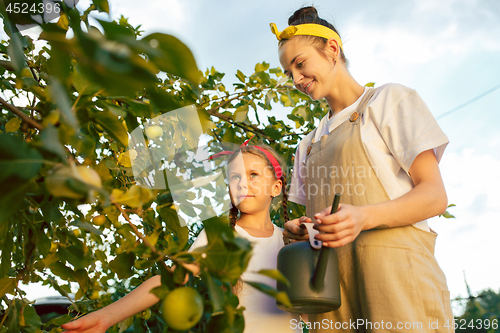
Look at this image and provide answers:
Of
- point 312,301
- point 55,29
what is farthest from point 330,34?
point 55,29

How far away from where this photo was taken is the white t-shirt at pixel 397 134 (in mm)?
880

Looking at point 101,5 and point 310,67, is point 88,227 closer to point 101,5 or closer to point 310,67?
point 101,5

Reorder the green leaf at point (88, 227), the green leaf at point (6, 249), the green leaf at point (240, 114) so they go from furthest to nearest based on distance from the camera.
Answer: the green leaf at point (240, 114) < the green leaf at point (6, 249) < the green leaf at point (88, 227)

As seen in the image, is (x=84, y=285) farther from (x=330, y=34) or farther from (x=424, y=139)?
(x=330, y=34)

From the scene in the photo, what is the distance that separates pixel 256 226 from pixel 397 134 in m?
0.62

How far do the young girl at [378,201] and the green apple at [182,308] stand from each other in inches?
16.3

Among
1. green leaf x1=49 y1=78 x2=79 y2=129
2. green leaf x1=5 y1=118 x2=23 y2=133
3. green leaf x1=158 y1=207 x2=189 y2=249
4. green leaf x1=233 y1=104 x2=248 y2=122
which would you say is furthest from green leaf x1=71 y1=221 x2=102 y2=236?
green leaf x1=233 y1=104 x2=248 y2=122

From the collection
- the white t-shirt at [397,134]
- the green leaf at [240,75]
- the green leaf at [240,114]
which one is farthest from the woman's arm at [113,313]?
the green leaf at [240,75]

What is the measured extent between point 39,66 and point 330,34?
0.98 m

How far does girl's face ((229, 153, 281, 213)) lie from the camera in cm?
132

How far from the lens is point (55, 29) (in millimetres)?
399

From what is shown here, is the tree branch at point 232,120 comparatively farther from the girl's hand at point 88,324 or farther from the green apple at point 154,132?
the girl's hand at point 88,324

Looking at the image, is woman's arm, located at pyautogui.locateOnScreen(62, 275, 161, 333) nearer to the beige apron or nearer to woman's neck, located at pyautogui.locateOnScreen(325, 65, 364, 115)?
the beige apron

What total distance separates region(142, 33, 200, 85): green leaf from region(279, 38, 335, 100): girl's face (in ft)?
3.21
